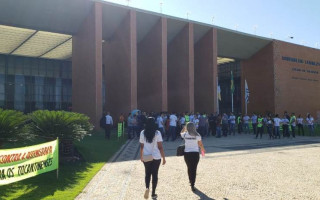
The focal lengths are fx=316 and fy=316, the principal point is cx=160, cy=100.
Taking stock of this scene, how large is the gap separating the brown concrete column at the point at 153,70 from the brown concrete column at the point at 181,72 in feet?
9.23

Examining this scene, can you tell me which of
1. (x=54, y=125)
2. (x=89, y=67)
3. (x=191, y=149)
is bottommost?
(x=191, y=149)

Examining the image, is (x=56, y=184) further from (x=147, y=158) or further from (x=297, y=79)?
(x=297, y=79)

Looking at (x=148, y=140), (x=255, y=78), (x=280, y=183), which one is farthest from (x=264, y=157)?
(x=255, y=78)

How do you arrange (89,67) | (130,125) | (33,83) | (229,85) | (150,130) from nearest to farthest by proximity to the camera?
(150,130) → (130,125) → (89,67) → (33,83) → (229,85)

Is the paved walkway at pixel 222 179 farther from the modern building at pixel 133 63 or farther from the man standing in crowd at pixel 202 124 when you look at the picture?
the modern building at pixel 133 63

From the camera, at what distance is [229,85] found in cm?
4541

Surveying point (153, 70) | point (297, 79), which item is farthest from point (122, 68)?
point (297, 79)

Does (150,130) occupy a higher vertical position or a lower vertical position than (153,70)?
lower

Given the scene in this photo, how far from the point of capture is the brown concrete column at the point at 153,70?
28.9m

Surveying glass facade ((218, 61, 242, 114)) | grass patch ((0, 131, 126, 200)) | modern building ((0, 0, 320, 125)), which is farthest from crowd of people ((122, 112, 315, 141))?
glass facade ((218, 61, 242, 114))

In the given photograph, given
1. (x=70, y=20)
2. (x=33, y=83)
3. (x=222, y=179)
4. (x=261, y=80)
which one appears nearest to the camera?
(x=222, y=179)

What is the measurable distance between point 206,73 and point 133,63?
9.68 m

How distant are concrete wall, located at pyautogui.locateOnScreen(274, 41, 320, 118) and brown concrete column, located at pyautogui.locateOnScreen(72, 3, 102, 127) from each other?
70.9ft

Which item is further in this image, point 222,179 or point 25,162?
point 222,179
